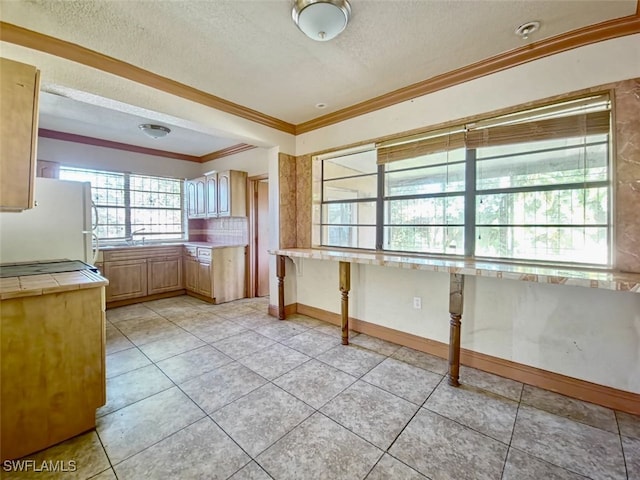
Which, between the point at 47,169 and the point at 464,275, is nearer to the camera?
the point at 464,275

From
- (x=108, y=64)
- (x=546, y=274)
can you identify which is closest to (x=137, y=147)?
(x=108, y=64)

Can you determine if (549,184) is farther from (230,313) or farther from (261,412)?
(230,313)

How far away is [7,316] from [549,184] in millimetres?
3583

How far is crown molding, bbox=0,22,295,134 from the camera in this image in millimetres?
1886

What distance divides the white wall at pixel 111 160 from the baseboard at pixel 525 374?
4526 mm

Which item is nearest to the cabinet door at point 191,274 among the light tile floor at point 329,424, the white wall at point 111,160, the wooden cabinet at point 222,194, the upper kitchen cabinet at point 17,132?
the wooden cabinet at point 222,194

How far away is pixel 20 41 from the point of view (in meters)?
1.89

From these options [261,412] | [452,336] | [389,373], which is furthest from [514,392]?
[261,412]

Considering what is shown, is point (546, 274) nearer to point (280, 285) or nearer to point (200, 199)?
point (280, 285)

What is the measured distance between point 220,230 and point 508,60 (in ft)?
15.3

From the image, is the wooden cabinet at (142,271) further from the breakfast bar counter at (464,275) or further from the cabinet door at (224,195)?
the breakfast bar counter at (464,275)

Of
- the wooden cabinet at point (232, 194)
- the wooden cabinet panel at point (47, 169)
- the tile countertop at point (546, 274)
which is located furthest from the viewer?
the wooden cabinet at point (232, 194)

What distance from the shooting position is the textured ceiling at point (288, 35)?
5.66ft

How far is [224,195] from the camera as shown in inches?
181
